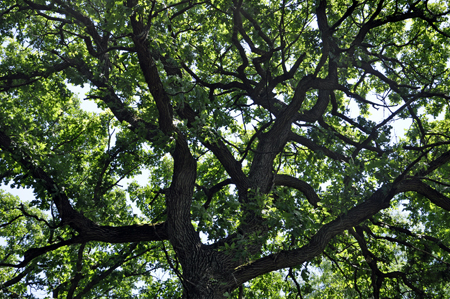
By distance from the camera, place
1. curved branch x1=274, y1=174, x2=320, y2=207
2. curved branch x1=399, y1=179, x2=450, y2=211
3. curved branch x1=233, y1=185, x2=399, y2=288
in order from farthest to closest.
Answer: curved branch x1=274, y1=174, x2=320, y2=207 < curved branch x1=399, y1=179, x2=450, y2=211 < curved branch x1=233, y1=185, x2=399, y2=288

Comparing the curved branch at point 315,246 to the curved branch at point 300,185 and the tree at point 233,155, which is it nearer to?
the tree at point 233,155

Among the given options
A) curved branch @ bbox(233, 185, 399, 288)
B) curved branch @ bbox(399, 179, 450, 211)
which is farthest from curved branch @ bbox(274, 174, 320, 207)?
curved branch @ bbox(399, 179, 450, 211)

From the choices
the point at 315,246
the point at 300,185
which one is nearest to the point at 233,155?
the point at 300,185

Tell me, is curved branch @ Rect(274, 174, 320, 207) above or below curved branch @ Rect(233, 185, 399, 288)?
above

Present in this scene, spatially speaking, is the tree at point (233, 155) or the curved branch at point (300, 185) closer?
the tree at point (233, 155)

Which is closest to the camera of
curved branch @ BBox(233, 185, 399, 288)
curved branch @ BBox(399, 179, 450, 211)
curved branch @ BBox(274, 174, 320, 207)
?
curved branch @ BBox(233, 185, 399, 288)

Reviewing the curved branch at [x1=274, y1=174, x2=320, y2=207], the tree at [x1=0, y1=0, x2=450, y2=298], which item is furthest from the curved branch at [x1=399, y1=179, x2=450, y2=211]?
the curved branch at [x1=274, y1=174, x2=320, y2=207]

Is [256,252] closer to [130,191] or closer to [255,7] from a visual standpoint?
[255,7]

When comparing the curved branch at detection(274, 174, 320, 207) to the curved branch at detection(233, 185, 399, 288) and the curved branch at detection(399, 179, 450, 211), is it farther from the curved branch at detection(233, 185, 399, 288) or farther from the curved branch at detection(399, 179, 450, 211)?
the curved branch at detection(399, 179, 450, 211)

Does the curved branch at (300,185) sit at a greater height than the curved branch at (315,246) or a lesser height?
greater

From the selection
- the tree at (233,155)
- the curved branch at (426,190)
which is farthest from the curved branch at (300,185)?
the curved branch at (426,190)

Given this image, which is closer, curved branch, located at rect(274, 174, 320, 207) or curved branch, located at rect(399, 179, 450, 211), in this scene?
curved branch, located at rect(399, 179, 450, 211)

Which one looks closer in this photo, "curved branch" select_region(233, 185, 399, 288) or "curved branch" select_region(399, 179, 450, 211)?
"curved branch" select_region(233, 185, 399, 288)

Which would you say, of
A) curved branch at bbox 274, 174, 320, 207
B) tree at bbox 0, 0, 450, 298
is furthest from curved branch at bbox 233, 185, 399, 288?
curved branch at bbox 274, 174, 320, 207
